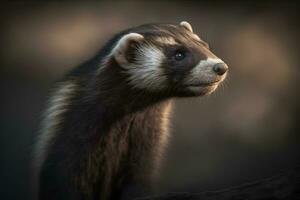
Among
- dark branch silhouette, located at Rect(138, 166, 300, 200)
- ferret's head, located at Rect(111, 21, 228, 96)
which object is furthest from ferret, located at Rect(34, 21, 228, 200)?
dark branch silhouette, located at Rect(138, 166, 300, 200)

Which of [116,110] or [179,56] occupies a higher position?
[179,56]

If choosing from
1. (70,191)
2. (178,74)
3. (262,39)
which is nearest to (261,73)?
(262,39)

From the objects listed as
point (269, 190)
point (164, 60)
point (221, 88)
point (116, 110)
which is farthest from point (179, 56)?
point (221, 88)

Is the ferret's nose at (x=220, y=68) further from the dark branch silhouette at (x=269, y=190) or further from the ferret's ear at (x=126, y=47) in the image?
the dark branch silhouette at (x=269, y=190)

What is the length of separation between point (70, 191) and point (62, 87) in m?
0.38

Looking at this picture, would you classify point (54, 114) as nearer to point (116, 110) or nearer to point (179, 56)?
point (116, 110)

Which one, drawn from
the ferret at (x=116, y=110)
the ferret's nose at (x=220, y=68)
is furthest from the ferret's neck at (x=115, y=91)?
the ferret's nose at (x=220, y=68)

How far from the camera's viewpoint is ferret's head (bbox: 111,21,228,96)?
248 cm

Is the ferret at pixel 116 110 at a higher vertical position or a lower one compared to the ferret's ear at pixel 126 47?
lower

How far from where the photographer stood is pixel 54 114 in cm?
262

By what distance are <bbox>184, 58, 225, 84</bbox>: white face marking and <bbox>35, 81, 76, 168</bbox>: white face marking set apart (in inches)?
17.3

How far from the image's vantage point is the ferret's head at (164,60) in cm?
248

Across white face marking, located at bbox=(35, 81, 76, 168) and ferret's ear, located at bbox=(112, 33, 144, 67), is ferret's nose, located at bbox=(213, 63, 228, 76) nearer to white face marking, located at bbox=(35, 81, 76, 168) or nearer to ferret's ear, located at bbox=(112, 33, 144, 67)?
ferret's ear, located at bbox=(112, 33, 144, 67)

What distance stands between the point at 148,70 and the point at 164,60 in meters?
0.07
